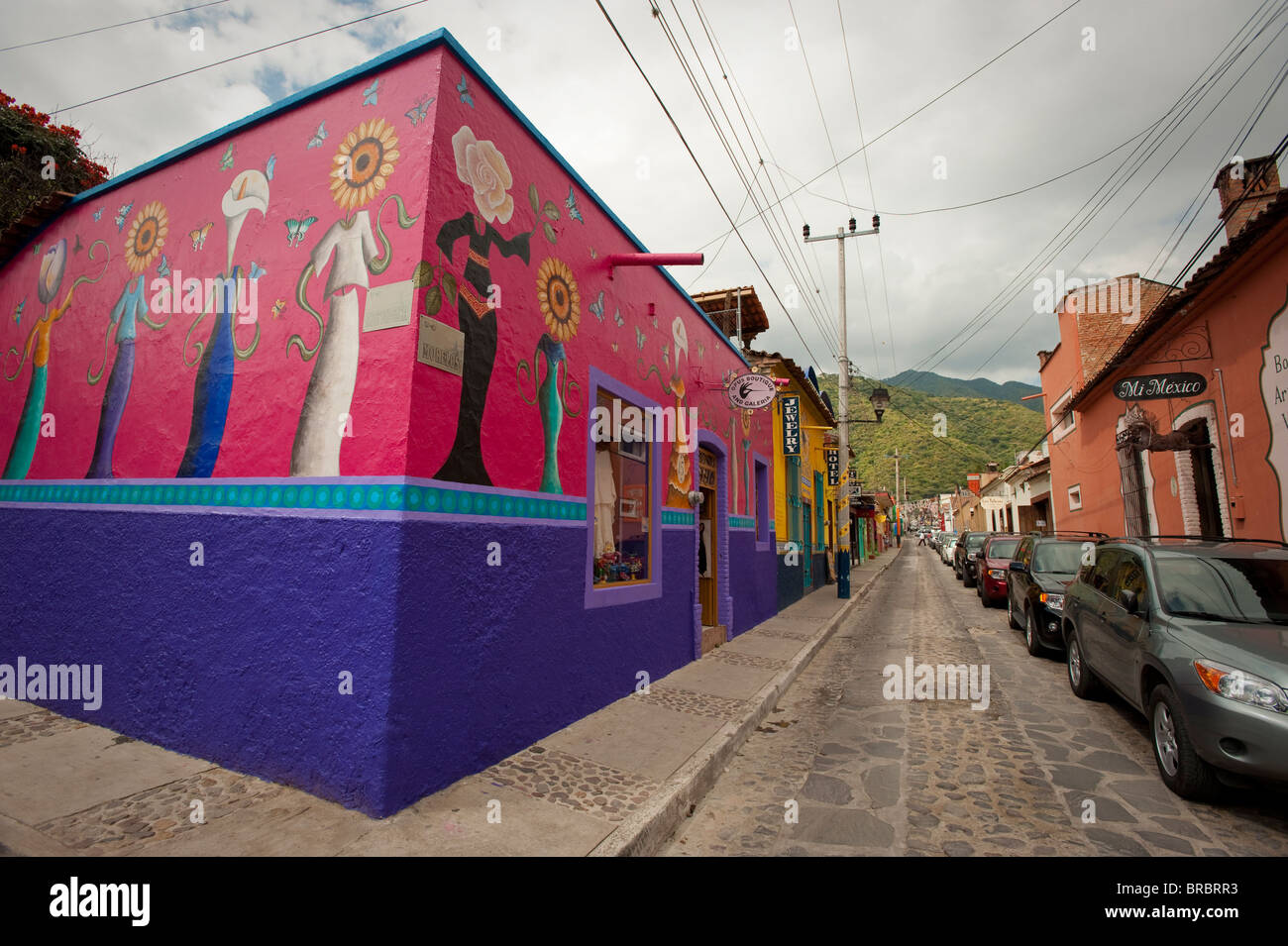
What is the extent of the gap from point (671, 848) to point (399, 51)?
18.3ft

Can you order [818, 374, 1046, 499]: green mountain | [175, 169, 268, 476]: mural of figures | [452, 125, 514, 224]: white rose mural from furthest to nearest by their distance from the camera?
[818, 374, 1046, 499]: green mountain → [175, 169, 268, 476]: mural of figures → [452, 125, 514, 224]: white rose mural

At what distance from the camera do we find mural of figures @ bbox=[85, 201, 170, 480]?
5.01 metres

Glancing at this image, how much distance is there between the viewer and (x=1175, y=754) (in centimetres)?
390

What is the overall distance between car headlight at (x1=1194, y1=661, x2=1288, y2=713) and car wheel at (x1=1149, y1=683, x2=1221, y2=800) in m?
0.31

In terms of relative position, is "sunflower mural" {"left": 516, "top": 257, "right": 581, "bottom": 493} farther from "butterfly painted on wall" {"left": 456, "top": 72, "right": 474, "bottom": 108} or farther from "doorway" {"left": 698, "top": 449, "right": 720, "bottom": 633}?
"doorway" {"left": 698, "top": 449, "right": 720, "bottom": 633}

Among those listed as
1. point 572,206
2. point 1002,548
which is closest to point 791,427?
point 1002,548

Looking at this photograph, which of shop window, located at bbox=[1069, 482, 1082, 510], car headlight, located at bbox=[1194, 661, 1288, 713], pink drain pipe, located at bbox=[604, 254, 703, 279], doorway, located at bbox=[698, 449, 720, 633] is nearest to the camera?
car headlight, located at bbox=[1194, 661, 1288, 713]

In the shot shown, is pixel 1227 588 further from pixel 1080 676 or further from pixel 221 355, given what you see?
pixel 221 355

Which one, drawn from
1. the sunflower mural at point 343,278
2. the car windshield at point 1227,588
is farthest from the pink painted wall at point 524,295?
the car windshield at point 1227,588

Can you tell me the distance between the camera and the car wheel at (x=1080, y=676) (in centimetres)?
600

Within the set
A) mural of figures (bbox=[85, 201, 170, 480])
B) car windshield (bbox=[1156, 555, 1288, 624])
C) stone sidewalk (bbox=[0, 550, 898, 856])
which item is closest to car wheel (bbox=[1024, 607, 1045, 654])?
car windshield (bbox=[1156, 555, 1288, 624])

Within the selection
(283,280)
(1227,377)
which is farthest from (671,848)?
(1227,377)

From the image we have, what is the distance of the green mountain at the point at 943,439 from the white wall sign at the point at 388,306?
46.9 metres
